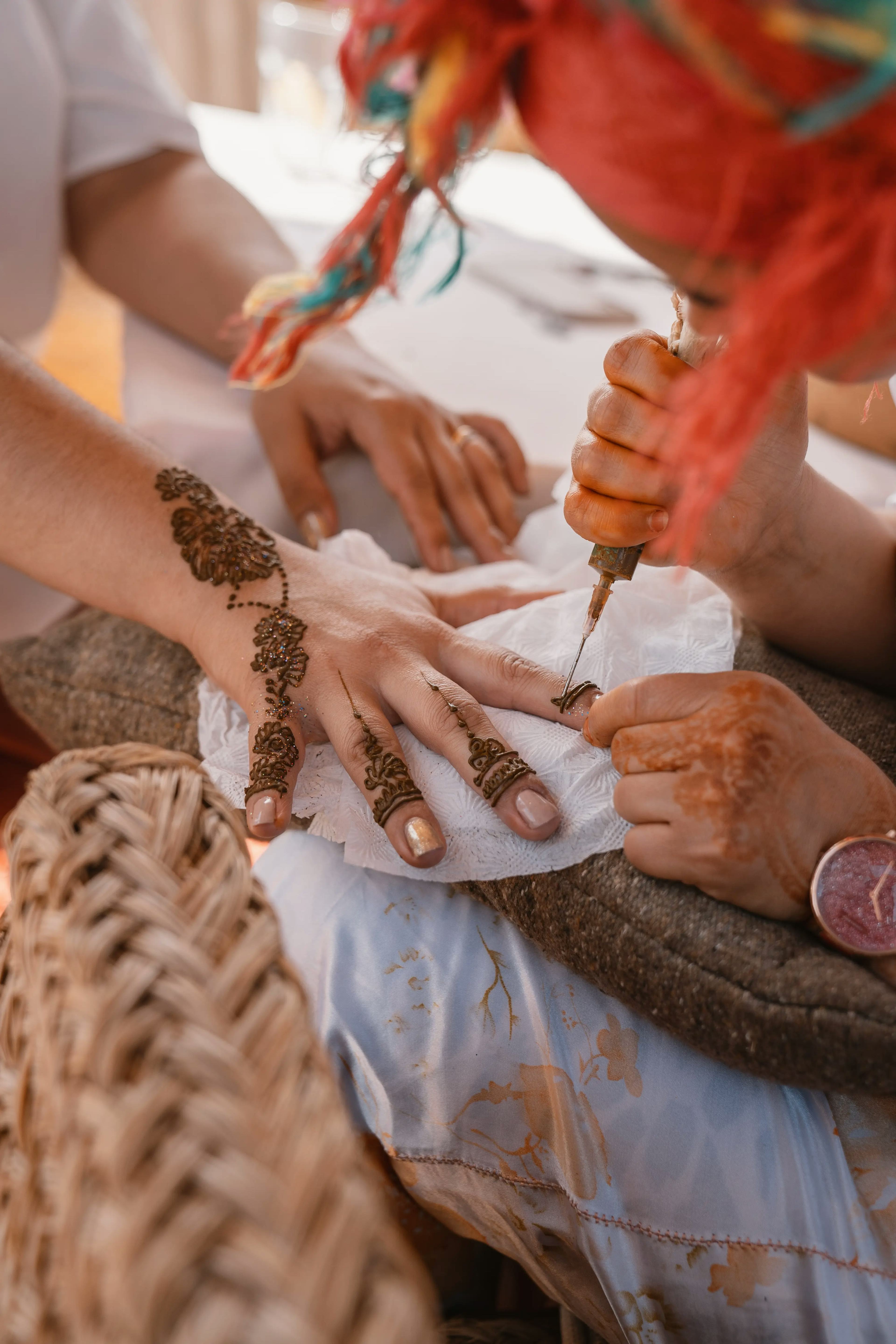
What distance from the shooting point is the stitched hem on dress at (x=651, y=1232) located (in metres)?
0.59

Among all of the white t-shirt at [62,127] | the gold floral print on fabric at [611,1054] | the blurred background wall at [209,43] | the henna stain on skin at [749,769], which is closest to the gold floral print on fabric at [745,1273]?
the gold floral print on fabric at [611,1054]

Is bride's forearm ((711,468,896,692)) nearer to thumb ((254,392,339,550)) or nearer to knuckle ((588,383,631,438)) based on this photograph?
knuckle ((588,383,631,438))

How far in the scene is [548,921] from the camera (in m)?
0.66

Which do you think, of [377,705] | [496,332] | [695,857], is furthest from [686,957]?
[496,332]

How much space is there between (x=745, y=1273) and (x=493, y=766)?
14.2 inches

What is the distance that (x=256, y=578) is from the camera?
0.83 m

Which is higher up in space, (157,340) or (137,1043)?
(137,1043)

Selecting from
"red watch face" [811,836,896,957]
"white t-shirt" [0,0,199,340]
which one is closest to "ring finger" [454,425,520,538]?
"red watch face" [811,836,896,957]

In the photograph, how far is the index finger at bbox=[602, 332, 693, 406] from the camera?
26.1 inches

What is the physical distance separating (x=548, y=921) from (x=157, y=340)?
1044 millimetres

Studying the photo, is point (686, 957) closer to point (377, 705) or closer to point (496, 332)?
point (377, 705)

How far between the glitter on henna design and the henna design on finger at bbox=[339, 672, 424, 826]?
0.19ft

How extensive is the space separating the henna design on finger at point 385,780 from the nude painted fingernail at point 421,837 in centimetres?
2

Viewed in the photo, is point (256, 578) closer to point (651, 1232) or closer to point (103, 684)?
point (103, 684)
